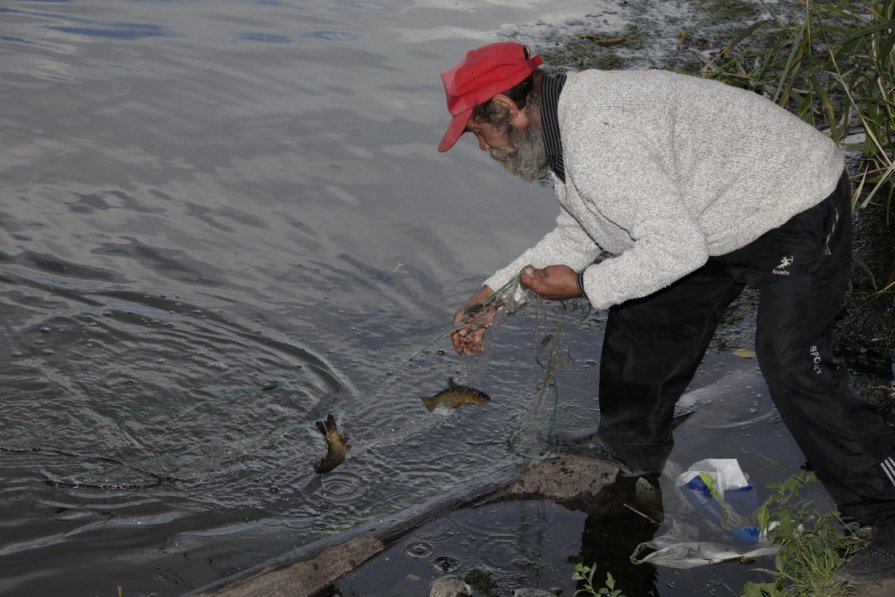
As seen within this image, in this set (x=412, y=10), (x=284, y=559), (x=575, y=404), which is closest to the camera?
(x=284, y=559)

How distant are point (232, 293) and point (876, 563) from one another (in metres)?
4.12

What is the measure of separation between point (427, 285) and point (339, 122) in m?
2.64

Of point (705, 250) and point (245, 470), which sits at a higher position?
point (705, 250)

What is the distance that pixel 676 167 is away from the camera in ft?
11.1

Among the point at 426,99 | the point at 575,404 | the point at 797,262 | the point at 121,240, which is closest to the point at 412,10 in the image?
the point at 426,99

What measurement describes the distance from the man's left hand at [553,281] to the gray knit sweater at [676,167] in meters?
0.21

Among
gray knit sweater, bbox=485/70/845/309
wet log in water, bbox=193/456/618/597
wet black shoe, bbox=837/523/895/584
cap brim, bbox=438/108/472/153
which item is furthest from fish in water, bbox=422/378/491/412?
wet black shoe, bbox=837/523/895/584

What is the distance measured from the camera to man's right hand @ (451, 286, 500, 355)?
4.18 m

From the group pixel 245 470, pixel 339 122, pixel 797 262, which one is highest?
pixel 797 262

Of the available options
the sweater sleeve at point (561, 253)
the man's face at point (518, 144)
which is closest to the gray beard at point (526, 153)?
the man's face at point (518, 144)

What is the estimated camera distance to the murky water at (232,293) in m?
4.53

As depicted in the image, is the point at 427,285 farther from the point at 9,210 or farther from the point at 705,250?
the point at 705,250

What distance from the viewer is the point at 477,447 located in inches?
193

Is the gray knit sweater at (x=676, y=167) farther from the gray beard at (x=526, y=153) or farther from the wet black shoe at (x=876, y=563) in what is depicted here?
the wet black shoe at (x=876, y=563)
